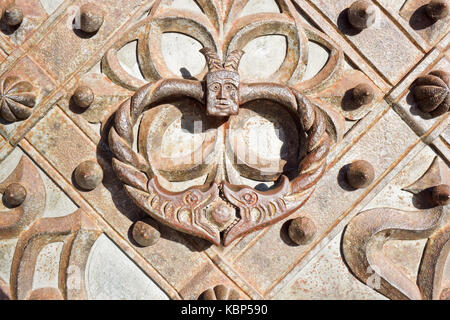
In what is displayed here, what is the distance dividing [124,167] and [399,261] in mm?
1636

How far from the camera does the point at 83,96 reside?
300 cm

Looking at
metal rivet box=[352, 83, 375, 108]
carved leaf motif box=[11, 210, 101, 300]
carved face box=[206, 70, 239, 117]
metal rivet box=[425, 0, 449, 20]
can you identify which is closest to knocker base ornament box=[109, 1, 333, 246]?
carved face box=[206, 70, 239, 117]

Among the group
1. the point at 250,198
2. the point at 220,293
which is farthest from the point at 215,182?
the point at 220,293

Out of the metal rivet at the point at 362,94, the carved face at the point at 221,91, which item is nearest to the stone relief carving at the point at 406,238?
the metal rivet at the point at 362,94

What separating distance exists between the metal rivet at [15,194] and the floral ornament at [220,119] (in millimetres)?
558

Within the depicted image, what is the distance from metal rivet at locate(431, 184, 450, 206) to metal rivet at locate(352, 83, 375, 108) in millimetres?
618

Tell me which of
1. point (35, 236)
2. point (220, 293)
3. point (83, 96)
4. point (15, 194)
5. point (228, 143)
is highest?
point (83, 96)

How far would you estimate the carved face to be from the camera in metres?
2.92

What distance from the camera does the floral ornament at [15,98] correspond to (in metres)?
3.01

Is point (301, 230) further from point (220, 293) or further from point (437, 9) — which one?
point (437, 9)

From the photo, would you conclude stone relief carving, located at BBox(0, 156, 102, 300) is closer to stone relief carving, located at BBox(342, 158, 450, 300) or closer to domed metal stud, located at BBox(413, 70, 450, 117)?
stone relief carving, located at BBox(342, 158, 450, 300)

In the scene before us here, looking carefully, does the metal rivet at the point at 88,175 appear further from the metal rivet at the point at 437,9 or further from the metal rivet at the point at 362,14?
the metal rivet at the point at 437,9

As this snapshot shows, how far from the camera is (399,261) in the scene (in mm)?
3178

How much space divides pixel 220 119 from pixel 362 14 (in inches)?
38.5
